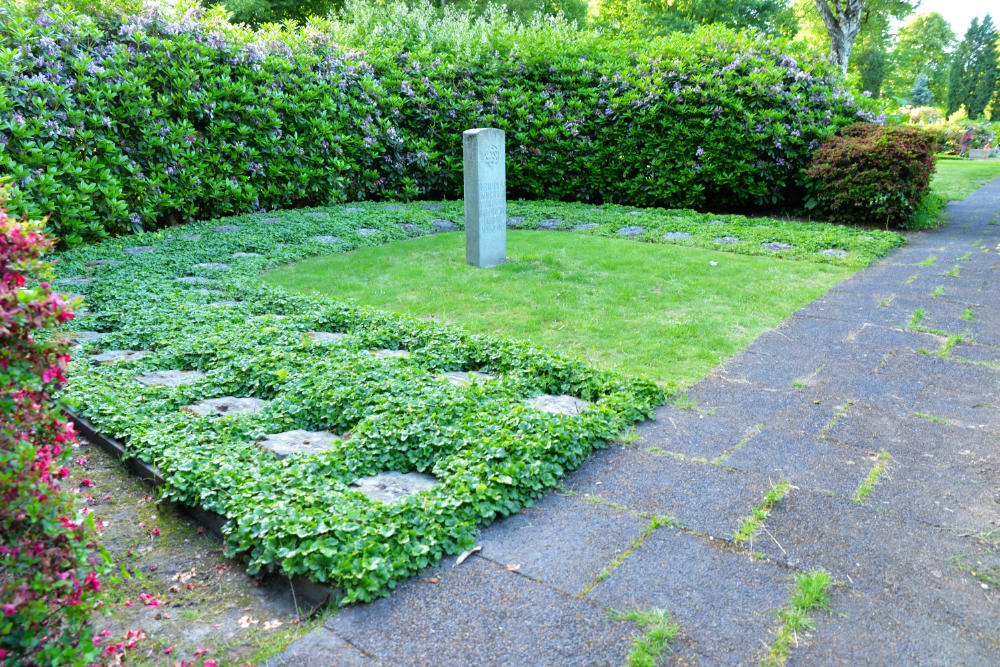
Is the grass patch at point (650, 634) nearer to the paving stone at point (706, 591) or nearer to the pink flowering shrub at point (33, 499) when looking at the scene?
the paving stone at point (706, 591)

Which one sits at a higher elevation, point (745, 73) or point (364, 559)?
point (745, 73)

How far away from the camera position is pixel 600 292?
6.09m

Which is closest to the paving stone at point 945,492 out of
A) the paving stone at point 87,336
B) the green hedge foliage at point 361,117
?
the paving stone at point 87,336

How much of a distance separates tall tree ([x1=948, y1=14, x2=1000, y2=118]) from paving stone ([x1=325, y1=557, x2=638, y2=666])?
4643 cm

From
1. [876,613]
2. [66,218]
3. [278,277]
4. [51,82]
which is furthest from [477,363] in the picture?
[51,82]

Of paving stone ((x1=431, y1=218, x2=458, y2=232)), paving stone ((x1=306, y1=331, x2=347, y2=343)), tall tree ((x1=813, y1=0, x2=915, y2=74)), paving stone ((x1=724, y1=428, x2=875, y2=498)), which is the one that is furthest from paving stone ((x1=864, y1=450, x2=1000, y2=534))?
tall tree ((x1=813, y1=0, x2=915, y2=74))

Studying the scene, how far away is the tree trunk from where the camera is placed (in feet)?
52.1

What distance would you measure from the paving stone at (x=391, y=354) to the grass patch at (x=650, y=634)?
2.29m

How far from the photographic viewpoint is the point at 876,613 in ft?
7.02

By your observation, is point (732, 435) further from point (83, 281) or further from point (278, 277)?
point (83, 281)

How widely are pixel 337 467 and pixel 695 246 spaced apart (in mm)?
6377

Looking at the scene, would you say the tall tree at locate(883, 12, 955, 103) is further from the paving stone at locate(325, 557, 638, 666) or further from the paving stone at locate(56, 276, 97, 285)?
the paving stone at locate(325, 557, 638, 666)

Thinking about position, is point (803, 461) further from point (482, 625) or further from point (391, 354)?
point (391, 354)

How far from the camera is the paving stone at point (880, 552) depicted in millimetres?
2189
